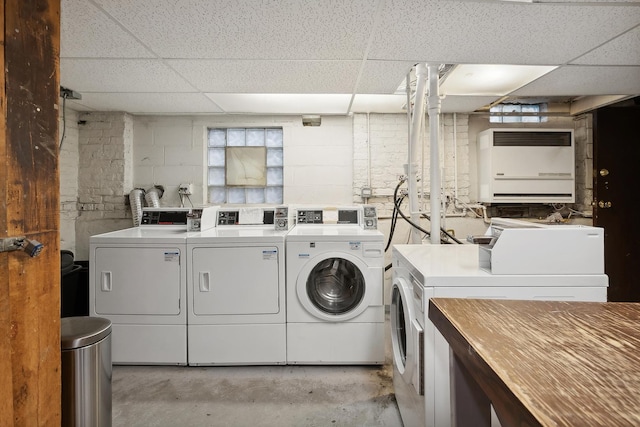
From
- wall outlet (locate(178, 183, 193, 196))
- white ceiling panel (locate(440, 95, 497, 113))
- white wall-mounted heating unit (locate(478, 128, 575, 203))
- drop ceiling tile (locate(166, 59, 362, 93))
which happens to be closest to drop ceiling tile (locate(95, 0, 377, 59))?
drop ceiling tile (locate(166, 59, 362, 93))

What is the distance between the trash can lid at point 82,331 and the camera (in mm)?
1388

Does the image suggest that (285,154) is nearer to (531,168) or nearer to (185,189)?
(185,189)

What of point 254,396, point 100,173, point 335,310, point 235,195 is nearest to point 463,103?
point 335,310

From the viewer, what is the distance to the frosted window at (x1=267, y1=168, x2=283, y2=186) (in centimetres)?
373

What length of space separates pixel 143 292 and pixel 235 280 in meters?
0.69

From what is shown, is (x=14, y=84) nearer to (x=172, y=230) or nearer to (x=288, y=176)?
(x=172, y=230)

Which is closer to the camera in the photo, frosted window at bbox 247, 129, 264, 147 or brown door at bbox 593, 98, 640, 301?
brown door at bbox 593, 98, 640, 301

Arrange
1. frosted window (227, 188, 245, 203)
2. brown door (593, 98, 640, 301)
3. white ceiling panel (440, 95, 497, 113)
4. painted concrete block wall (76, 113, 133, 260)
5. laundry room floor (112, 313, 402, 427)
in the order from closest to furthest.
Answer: laundry room floor (112, 313, 402, 427) → white ceiling panel (440, 95, 497, 113) → brown door (593, 98, 640, 301) → painted concrete block wall (76, 113, 133, 260) → frosted window (227, 188, 245, 203)

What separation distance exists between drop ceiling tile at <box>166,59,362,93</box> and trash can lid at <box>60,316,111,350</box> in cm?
169

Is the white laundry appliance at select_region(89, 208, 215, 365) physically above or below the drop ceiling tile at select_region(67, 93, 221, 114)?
below

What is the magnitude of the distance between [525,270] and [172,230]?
2.66 meters

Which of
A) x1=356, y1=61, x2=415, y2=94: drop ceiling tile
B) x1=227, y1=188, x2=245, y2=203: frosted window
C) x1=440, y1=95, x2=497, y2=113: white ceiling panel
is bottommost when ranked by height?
x1=227, y1=188, x2=245, y2=203: frosted window

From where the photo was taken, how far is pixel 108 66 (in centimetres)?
229

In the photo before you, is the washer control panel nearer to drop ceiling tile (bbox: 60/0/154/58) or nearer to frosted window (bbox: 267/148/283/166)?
frosted window (bbox: 267/148/283/166)
